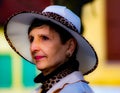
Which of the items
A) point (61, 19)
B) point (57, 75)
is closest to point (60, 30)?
point (61, 19)

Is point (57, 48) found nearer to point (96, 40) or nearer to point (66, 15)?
point (66, 15)

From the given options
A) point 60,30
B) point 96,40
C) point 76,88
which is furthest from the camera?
point 96,40

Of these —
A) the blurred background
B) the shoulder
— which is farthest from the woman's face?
the blurred background

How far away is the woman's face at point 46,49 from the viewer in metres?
2.54

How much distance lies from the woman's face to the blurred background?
2.49m

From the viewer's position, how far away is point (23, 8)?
533 centimetres

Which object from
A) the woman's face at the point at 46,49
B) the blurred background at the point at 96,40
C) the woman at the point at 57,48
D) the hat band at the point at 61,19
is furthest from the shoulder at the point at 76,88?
the blurred background at the point at 96,40

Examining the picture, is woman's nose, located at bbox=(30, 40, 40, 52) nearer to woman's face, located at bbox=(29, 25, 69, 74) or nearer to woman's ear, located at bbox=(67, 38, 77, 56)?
woman's face, located at bbox=(29, 25, 69, 74)

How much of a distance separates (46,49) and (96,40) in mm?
2662

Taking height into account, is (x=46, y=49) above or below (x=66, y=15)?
below

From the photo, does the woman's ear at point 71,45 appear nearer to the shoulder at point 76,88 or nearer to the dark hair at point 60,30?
the dark hair at point 60,30

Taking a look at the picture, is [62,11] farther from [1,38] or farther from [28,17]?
[1,38]

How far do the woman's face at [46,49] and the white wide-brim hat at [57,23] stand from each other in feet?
0.20

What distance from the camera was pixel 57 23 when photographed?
100.0 inches
